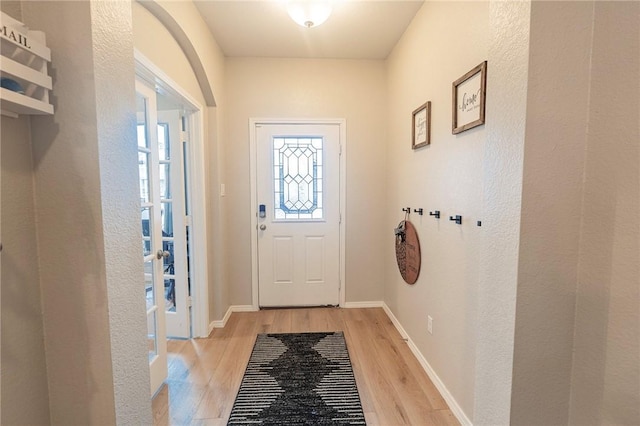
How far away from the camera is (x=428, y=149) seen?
200 centimetres

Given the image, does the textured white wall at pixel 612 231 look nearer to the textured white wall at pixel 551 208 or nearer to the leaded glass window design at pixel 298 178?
the textured white wall at pixel 551 208

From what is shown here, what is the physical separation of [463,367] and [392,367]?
0.63m

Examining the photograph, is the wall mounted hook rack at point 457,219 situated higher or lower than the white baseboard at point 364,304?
higher

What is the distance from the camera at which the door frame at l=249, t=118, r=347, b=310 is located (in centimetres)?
291

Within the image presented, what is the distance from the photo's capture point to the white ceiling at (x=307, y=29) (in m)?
2.08

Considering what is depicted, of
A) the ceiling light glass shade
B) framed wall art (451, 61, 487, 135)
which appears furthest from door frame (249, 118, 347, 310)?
framed wall art (451, 61, 487, 135)

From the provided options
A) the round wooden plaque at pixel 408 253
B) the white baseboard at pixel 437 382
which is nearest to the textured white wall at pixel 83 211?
the white baseboard at pixel 437 382

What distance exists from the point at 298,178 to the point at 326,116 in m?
0.71

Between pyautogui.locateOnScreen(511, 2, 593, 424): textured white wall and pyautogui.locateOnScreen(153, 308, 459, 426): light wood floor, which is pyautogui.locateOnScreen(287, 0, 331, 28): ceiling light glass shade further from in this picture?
pyautogui.locateOnScreen(153, 308, 459, 426): light wood floor

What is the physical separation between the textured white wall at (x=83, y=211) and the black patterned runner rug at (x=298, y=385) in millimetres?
983

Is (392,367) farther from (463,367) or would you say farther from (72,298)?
(72,298)

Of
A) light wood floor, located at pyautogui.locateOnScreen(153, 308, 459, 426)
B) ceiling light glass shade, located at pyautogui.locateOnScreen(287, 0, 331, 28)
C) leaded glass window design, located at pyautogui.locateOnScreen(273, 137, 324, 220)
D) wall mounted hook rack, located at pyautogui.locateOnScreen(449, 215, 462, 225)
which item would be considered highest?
ceiling light glass shade, located at pyautogui.locateOnScreen(287, 0, 331, 28)

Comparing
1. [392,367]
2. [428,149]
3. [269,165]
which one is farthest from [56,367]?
[269,165]

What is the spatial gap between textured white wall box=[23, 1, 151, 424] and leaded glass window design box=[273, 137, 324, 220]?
2104 millimetres
